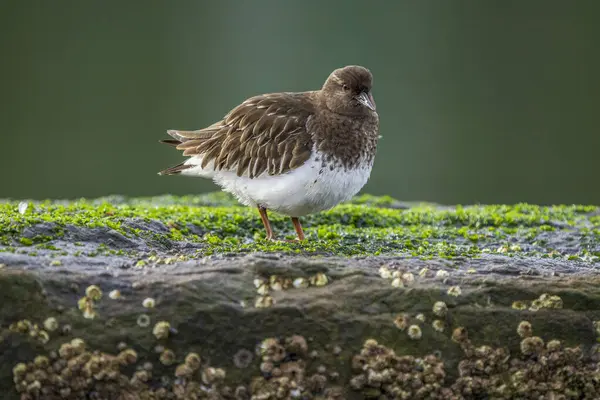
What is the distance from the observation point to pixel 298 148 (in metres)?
6.05

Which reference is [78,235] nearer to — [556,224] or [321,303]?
[321,303]

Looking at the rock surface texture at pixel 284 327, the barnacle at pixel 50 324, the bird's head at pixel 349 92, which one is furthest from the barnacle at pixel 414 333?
the bird's head at pixel 349 92

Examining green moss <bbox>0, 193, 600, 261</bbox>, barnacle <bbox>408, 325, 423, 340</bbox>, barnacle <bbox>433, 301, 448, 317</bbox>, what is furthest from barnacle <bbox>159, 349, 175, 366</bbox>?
barnacle <bbox>433, 301, 448, 317</bbox>

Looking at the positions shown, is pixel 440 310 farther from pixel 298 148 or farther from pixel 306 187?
pixel 298 148

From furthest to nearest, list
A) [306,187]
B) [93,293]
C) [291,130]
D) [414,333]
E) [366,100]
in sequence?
[366,100]
[291,130]
[306,187]
[414,333]
[93,293]

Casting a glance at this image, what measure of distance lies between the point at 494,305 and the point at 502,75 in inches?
716

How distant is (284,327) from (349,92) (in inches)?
104

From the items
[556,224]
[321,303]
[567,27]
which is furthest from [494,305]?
[567,27]

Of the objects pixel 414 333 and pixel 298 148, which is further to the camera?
pixel 298 148

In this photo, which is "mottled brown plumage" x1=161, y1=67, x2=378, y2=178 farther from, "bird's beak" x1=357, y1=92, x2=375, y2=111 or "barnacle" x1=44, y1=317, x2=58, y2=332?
"barnacle" x1=44, y1=317, x2=58, y2=332

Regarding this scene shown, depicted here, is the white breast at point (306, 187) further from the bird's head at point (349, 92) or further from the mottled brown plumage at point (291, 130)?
the bird's head at point (349, 92)

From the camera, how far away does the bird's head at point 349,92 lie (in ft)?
20.8

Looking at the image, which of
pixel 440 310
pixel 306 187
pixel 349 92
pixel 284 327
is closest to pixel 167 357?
pixel 284 327

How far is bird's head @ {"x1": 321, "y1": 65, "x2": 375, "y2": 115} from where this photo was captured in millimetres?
6344
